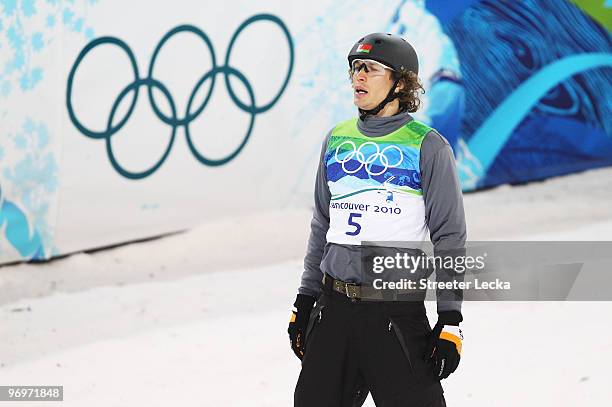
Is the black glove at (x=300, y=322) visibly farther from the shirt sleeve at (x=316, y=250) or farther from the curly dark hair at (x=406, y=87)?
the curly dark hair at (x=406, y=87)

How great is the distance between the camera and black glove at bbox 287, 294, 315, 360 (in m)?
3.23

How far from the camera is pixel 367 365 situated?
300 centimetres

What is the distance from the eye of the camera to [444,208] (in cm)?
296

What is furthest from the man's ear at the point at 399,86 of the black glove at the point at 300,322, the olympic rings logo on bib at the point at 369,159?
the black glove at the point at 300,322

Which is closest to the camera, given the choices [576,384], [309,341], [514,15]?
[309,341]

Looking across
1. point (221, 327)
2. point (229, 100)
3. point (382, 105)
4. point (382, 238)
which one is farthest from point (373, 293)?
point (229, 100)

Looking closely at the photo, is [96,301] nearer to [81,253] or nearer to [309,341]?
[81,253]

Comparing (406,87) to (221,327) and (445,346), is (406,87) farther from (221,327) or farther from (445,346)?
(221,327)

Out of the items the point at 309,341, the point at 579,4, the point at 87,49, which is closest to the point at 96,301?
the point at 87,49

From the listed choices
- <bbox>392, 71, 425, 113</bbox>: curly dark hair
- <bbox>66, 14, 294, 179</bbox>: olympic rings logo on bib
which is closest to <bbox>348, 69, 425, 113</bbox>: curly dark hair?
<bbox>392, 71, 425, 113</bbox>: curly dark hair

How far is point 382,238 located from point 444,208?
0.22 metres

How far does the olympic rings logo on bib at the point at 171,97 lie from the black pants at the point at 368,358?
5.23 meters

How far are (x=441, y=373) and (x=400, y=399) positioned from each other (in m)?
0.15

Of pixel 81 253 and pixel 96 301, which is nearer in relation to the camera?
pixel 96 301
